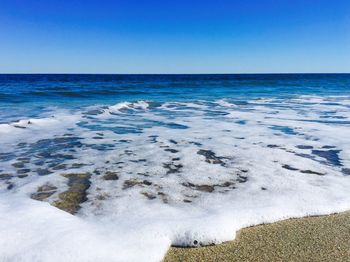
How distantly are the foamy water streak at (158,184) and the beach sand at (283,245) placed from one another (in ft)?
0.39

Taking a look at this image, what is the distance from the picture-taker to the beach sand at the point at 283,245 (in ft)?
9.58

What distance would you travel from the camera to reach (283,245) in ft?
10.1

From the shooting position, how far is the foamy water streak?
10.4 ft

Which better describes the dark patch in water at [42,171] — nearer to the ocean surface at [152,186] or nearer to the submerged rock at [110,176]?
the ocean surface at [152,186]

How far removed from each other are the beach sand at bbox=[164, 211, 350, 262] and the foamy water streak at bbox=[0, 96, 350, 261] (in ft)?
0.39

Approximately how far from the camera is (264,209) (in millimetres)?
3812

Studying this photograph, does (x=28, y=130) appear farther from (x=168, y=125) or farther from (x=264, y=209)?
(x=264, y=209)

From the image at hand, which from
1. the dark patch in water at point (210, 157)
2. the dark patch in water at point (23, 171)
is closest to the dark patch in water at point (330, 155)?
the dark patch in water at point (210, 157)

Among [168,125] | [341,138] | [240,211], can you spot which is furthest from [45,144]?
[341,138]

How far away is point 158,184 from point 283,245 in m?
2.03

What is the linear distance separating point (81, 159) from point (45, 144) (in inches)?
68.7

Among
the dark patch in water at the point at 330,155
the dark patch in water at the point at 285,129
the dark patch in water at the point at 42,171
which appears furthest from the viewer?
the dark patch in water at the point at 285,129

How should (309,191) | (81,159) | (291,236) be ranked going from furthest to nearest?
(81,159) → (309,191) → (291,236)

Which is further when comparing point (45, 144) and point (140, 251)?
point (45, 144)
